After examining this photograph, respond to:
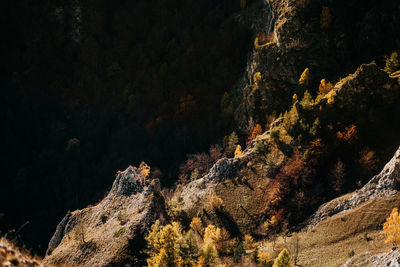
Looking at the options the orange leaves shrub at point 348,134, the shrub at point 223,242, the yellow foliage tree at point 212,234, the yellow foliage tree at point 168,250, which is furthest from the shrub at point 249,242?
the orange leaves shrub at point 348,134

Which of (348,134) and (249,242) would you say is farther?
(348,134)

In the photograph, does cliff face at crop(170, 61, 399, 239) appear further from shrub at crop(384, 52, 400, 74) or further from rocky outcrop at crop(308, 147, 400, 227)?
shrub at crop(384, 52, 400, 74)

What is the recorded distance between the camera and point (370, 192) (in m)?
45.7

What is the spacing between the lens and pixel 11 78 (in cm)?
13038

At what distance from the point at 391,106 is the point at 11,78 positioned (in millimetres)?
159298

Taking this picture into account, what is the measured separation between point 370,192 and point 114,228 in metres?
46.0

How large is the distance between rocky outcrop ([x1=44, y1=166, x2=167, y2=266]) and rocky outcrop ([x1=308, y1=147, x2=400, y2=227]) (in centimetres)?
3125

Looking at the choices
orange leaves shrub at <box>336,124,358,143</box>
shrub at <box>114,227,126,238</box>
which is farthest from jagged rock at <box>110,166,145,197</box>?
orange leaves shrub at <box>336,124,358,143</box>

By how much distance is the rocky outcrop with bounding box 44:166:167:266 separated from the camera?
128ft

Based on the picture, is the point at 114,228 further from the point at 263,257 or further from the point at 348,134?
the point at 348,134

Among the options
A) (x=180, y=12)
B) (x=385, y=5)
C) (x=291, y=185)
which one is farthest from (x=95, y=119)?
(x=385, y=5)

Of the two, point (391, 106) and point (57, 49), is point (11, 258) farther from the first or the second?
point (57, 49)

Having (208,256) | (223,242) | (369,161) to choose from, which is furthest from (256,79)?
(208,256)

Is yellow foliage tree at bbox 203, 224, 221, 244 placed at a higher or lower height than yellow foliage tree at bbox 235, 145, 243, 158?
lower
